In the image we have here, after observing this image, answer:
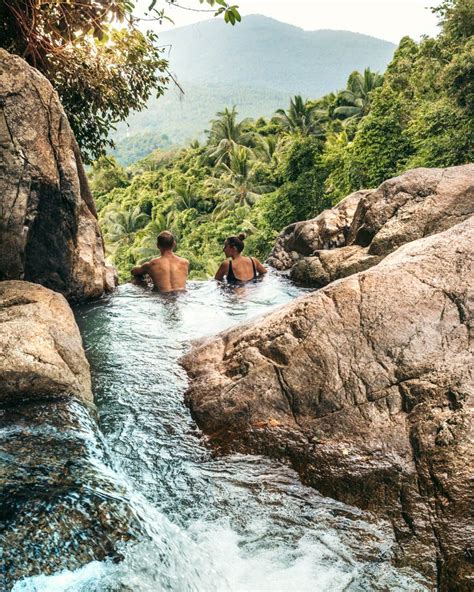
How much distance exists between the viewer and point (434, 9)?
18.8 meters

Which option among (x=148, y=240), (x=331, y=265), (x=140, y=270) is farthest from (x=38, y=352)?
(x=148, y=240)

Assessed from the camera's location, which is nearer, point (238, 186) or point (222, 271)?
point (222, 271)

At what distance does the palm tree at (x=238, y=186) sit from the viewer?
36.0m

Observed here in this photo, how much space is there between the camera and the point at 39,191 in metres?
6.90

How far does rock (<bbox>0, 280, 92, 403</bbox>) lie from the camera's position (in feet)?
13.1

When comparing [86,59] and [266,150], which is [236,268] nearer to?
[86,59]

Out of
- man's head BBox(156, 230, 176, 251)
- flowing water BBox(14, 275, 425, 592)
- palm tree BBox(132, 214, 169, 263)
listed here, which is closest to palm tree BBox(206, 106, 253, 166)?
palm tree BBox(132, 214, 169, 263)

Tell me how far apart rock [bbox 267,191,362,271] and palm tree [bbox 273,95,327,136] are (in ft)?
103

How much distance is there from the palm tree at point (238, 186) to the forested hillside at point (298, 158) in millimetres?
83

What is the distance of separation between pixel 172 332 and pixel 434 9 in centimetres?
1813

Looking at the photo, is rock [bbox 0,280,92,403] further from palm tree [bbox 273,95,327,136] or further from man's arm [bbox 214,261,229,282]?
palm tree [bbox 273,95,327,136]

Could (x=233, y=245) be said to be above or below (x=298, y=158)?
below

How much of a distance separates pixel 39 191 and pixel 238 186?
31341mm


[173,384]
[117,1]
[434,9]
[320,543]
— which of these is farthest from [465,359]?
[434,9]
